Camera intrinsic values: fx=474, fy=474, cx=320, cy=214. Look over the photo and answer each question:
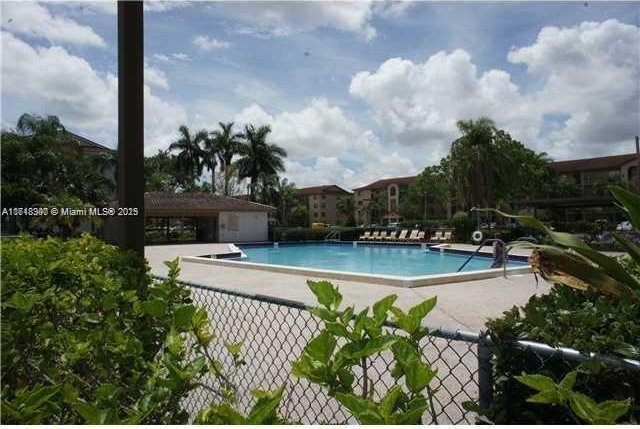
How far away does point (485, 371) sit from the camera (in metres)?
1.70

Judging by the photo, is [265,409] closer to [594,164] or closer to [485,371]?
[485,371]

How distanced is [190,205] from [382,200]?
58.0 m

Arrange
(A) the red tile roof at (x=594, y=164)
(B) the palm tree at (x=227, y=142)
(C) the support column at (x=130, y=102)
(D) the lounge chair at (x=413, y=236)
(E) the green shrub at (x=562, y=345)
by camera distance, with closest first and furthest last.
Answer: (E) the green shrub at (x=562, y=345) → (C) the support column at (x=130, y=102) → (D) the lounge chair at (x=413, y=236) → (B) the palm tree at (x=227, y=142) → (A) the red tile roof at (x=594, y=164)

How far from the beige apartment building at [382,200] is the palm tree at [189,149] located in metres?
40.7

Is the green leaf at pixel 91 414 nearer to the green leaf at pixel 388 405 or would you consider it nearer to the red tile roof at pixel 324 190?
the green leaf at pixel 388 405

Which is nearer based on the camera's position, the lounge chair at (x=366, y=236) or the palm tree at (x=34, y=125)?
the palm tree at (x=34, y=125)

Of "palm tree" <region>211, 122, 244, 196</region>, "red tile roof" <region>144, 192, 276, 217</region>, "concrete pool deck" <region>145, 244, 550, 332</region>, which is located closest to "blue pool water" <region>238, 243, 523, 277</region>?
"concrete pool deck" <region>145, 244, 550, 332</region>

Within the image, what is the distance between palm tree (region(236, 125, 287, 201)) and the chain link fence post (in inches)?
1894

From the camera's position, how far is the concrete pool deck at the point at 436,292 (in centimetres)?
761

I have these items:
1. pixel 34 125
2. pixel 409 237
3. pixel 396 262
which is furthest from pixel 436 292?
pixel 34 125

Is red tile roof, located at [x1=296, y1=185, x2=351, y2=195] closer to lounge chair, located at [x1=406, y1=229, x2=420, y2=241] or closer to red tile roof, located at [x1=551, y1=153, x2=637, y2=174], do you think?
red tile roof, located at [x1=551, y1=153, x2=637, y2=174]

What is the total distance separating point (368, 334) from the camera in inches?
45.4

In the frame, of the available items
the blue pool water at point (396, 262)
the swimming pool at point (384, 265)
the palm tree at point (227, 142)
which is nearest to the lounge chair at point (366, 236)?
the swimming pool at point (384, 265)

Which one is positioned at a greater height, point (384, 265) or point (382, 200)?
point (382, 200)
